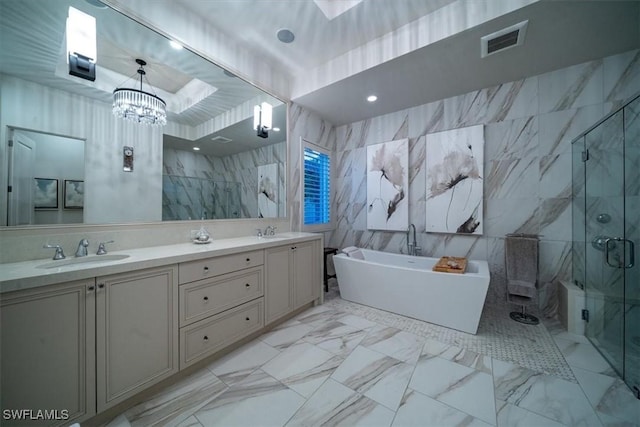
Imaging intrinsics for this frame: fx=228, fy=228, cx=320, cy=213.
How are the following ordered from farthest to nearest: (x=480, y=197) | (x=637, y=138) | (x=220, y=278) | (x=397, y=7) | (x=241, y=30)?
(x=480, y=197) < (x=241, y=30) < (x=397, y=7) < (x=220, y=278) < (x=637, y=138)

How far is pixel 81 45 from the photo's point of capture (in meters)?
1.50

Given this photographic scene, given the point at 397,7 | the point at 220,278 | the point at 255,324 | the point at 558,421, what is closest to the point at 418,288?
the point at 558,421

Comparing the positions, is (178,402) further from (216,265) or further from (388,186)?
(388,186)

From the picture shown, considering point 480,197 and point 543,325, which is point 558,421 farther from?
point 480,197

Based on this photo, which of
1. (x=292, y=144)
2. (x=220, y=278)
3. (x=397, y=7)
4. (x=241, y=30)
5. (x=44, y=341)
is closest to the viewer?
(x=44, y=341)

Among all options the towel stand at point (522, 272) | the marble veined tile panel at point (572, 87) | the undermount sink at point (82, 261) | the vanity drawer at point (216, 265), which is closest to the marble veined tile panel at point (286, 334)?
the vanity drawer at point (216, 265)

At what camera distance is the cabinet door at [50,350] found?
3.34 ft

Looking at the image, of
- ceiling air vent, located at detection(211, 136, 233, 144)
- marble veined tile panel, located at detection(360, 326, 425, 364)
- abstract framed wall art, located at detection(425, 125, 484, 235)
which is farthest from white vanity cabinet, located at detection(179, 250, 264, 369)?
abstract framed wall art, located at detection(425, 125, 484, 235)

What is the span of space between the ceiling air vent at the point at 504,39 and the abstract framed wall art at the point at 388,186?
136 cm

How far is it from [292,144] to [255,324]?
90.3 inches

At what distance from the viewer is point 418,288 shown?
8.16 ft

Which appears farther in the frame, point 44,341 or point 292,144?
point 292,144

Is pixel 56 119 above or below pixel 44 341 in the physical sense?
above

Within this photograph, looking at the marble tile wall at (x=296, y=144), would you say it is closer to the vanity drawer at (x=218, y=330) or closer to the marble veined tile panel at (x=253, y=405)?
the vanity drawer at (x=218, y=330)
